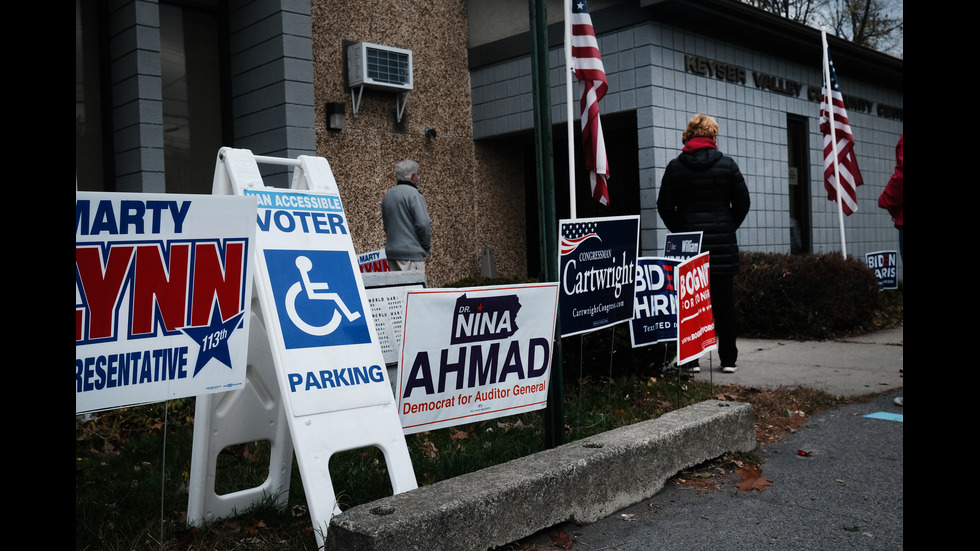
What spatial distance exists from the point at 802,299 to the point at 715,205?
313cm

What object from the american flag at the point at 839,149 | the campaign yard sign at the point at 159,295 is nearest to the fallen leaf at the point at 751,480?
the campaign yard sign at the point at 159,295

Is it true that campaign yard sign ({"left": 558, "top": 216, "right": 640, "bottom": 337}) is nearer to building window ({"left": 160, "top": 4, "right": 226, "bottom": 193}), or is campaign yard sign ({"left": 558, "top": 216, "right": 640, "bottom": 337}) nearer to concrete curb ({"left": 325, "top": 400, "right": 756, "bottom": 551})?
concrete curb ({"left": 325, "top": 400, "right": 756, "bottom": 551})

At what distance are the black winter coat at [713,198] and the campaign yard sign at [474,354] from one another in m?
3.23

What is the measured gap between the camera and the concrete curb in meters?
2.71

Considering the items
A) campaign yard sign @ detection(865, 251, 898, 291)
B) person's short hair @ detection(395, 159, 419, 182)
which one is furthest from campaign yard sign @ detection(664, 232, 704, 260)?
campaign yard sign @ detection(865, 251, 898, 291)

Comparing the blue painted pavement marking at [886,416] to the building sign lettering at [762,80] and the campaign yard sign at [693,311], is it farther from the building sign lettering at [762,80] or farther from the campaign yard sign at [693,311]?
the building sign lettering at [762,80]

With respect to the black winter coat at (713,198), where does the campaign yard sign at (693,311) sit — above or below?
below

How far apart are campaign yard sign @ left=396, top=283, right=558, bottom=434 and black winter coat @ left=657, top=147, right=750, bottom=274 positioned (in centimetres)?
323

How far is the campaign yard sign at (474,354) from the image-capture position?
335 centimetres

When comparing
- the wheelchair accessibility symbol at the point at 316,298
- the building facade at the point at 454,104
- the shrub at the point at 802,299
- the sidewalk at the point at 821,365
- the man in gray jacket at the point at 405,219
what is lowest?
the sidewalk at the point at 821,365

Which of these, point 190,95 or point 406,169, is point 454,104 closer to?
point 190,95

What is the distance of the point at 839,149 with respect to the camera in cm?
1170
